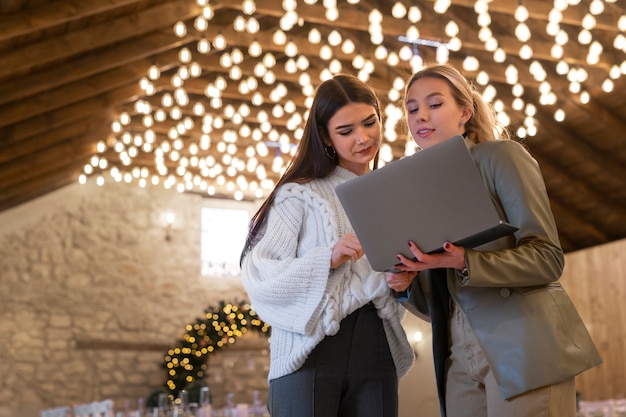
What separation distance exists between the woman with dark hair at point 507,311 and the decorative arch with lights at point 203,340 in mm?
8878

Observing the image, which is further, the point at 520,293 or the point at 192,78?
the point at 192,78

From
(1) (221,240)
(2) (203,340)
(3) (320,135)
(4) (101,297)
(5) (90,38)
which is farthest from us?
(1) (221,240)

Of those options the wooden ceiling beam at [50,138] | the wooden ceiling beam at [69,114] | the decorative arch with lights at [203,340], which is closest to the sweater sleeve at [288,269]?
the wooden ceiling beam at [69,114]

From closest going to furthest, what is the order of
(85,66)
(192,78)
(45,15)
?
(45,15) → (85,66) → (192,78)

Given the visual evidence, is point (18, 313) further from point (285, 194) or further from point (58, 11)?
point (285, 194)

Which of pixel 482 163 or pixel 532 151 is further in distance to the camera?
pixel 532 151

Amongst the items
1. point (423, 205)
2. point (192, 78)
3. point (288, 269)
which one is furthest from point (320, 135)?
point (192, 78)

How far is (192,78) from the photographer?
8969 mm

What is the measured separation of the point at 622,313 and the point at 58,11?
843 centimetres

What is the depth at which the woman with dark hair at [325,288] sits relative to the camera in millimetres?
2264

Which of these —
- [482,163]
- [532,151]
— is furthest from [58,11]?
[532,151]

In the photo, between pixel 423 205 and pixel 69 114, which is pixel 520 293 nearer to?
pixel 423 205

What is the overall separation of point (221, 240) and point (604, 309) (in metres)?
5.52

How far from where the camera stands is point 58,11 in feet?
20.2
